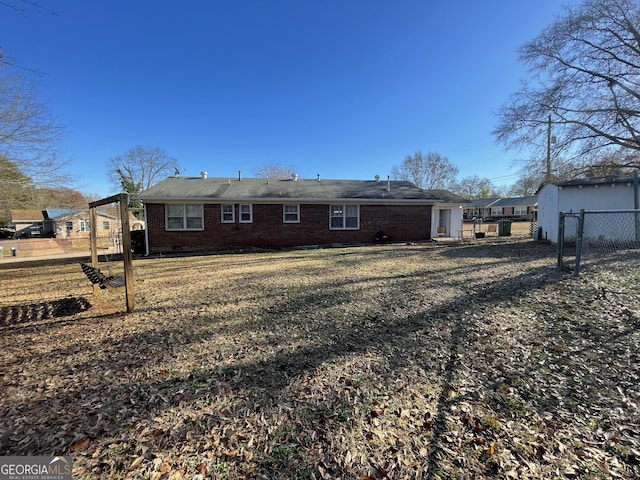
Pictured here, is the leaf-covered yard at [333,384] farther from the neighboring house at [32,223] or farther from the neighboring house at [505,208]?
the neighboring house at [32,223]

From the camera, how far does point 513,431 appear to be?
2283 mm

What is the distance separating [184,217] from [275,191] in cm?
465

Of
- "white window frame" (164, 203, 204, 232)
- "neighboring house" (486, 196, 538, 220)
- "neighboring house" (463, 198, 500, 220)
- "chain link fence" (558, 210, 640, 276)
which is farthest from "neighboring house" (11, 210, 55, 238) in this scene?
→ "neighboring house" (486, 196, 538, 220)

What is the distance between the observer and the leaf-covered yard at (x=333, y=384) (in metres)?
2.07

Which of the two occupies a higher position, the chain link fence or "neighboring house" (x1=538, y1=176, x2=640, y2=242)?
"neighboring house" (x1=538, y1=176, x2=640, y2=242)

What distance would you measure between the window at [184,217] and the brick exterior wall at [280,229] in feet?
0.73

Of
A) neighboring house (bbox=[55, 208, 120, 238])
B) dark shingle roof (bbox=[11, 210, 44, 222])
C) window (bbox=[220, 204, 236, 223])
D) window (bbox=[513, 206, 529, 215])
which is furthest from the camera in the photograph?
window (bbox=[513, 206, 529, 215])

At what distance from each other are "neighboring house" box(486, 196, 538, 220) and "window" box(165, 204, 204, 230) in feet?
164

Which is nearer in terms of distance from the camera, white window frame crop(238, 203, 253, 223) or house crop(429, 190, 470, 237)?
white window frame crop(238, 203, 253, 223)

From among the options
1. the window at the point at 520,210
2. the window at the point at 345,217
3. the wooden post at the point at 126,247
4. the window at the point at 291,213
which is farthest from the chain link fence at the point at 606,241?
the window at the point at 520,210

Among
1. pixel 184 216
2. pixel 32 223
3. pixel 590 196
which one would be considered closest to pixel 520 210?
pixel 590 196

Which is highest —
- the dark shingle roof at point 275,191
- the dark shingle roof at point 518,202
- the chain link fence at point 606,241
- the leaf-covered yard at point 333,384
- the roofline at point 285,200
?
the dark shingle roof at point 518,202

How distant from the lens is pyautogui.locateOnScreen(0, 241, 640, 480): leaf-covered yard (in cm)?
207

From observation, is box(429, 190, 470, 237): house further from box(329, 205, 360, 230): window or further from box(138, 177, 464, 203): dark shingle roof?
box(329, 205, 360, 230): window
